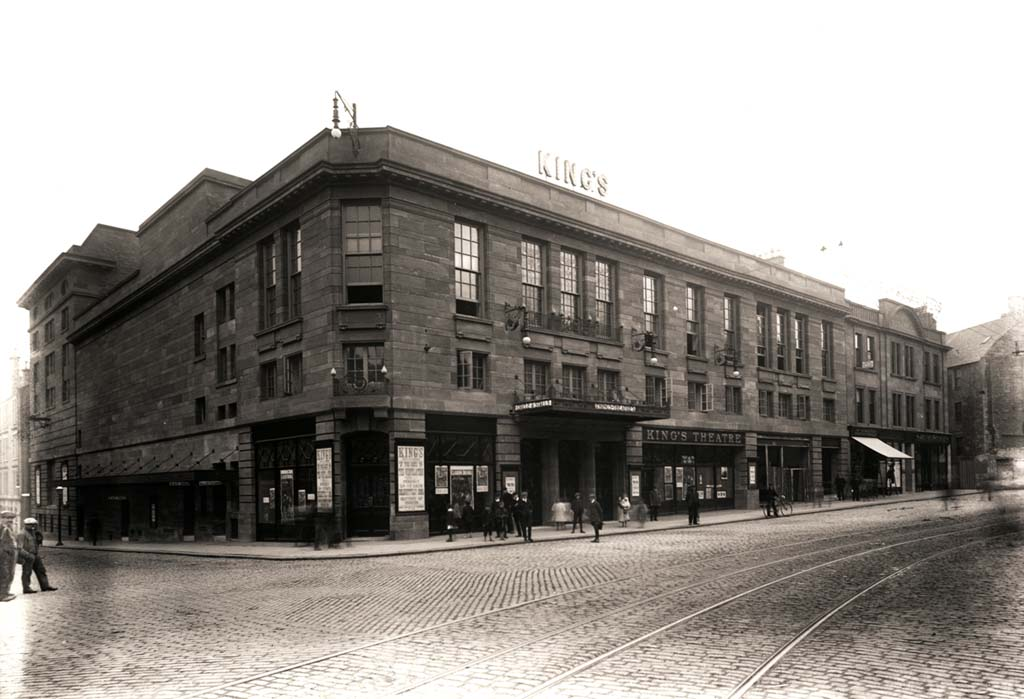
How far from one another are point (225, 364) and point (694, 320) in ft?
75.4

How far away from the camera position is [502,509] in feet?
99.0

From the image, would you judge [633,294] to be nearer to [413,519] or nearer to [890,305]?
[413,519]

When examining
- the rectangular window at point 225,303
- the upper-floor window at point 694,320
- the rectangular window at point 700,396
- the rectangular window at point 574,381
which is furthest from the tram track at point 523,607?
the rectangular window at point 225,303

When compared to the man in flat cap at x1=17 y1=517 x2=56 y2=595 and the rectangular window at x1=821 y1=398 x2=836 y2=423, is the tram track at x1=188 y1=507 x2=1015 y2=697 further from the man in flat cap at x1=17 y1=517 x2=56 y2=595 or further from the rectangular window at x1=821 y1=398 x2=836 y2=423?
the rectangular window at x1=821 y1=398 x2=836 y2=423

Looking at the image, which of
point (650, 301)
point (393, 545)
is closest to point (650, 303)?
point (650, 301)

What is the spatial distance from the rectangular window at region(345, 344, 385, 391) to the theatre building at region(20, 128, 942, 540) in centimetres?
16

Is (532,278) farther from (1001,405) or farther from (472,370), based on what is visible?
(1001,405)

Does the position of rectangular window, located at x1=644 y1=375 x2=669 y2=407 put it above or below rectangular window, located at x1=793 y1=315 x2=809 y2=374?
below

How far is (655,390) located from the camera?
41.8 meters

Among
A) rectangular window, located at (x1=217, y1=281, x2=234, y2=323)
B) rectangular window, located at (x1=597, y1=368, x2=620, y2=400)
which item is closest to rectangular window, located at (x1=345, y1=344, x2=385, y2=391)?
rectangular window, located at (x1=217, y1=281, x2=234, y2=323)

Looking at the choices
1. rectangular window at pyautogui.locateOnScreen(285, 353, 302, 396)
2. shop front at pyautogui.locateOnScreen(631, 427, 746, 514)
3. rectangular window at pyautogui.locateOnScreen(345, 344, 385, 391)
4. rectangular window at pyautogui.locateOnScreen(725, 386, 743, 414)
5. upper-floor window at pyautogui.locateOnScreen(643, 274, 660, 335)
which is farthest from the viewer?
rectangular window at pyautogui.locateOnScreen(725, 386, 743, 414)

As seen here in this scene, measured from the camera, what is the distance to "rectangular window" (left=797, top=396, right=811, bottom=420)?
51875 millimetres

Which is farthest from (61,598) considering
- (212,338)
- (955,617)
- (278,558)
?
(212,338)

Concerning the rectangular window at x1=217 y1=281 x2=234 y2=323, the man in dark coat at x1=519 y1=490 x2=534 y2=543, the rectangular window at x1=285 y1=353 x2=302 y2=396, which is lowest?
the man in dark coat at x1=519 y1=490 x2=534 y2=543
